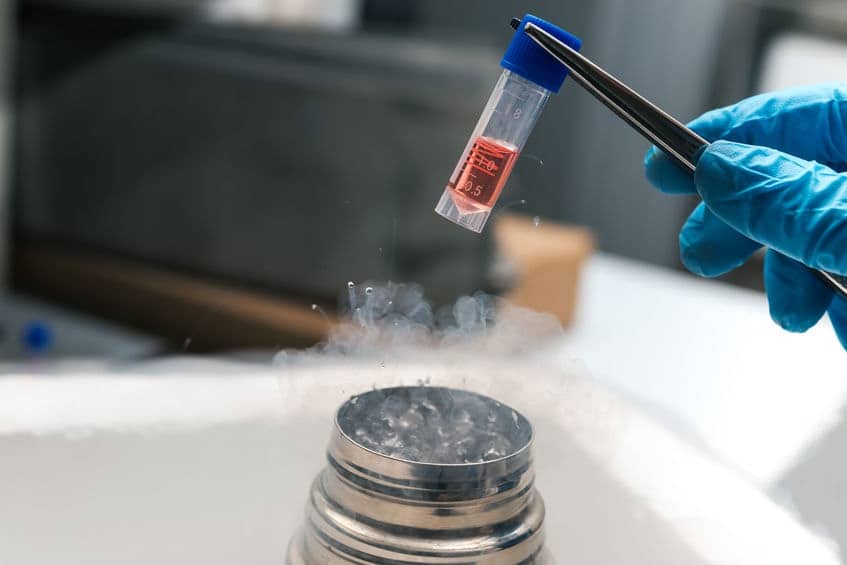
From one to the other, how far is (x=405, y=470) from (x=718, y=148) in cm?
34

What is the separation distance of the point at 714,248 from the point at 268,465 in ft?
1.59

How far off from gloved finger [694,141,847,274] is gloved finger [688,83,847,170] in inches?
6.3

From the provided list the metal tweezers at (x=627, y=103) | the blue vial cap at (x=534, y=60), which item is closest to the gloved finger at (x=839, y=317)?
the metal tweezers at (x=627, y=103)

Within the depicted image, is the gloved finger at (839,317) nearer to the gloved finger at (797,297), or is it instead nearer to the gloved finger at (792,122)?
the gloved finger at (797,297)

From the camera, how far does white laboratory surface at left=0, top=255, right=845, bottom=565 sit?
0.66 meters

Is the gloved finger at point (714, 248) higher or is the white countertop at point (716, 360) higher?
the gloved finger at point (714, 248)

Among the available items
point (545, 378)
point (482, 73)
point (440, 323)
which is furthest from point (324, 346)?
point (482, 73)

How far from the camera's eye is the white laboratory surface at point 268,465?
2.16 feet

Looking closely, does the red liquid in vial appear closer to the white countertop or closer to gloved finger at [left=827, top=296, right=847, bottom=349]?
gloved finger at [left=827, top=296, right=847, bottom=349]

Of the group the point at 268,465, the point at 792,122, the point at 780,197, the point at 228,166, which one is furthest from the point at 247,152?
the point at 780,197

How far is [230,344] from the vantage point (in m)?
1.67

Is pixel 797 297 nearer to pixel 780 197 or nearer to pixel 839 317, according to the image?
pixel 839 317

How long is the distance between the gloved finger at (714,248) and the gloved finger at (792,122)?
0.08 metres

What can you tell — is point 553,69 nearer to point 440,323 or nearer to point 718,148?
point 718,148
